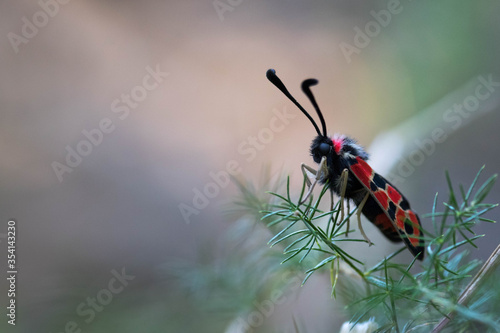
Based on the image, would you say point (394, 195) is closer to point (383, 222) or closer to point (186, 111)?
point (383, 222)

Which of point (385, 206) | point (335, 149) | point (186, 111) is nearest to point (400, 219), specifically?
point (385, 206)

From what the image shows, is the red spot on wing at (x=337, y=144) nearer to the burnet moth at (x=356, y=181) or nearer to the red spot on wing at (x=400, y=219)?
the burnet moth at (x=356, y=181)

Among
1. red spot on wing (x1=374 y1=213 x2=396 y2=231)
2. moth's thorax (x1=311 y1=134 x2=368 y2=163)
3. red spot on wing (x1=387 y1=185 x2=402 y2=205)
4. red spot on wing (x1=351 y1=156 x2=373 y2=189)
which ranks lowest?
red spot on wing (x1=374 y1=213 x2=396 y2=231)

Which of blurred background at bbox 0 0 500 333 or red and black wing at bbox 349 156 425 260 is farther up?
blurred background at bbox 0 0 500 333

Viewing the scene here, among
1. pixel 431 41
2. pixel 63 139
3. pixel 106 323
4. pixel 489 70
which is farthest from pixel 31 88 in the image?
pixel 489 70

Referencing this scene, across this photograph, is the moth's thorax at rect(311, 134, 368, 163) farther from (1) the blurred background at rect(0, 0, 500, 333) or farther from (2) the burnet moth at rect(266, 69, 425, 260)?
(1) the blurred background at rect(0, 0, 500, 333)

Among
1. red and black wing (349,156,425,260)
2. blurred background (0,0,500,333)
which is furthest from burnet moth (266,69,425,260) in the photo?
blurred background (0,0,500,333)

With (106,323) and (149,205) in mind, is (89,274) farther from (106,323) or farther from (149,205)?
(106,323)
